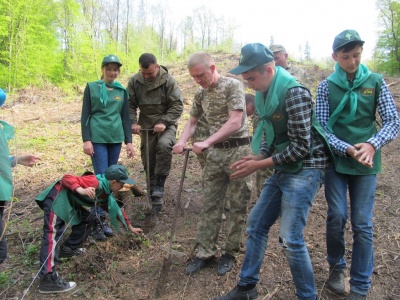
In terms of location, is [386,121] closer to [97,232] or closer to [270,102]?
[270,102]

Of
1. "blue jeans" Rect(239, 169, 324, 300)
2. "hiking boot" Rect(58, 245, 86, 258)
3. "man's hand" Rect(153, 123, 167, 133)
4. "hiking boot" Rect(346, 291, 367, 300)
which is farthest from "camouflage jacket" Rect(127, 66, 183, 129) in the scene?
"hiking boot" Rect(346, 291, 367, 300)

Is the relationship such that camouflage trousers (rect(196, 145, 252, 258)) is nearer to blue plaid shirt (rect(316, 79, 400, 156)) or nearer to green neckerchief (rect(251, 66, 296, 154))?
green neckerchief (rect(251, 66, 296, 154))

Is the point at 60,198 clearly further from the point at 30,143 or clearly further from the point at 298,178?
the point at 30,143

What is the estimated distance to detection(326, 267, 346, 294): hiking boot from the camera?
2726 millimetres

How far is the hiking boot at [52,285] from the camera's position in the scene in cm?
296

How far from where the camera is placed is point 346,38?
7.60 ft

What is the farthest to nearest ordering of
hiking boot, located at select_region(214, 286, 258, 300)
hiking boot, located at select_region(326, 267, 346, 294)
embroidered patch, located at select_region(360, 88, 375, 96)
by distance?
hiking boot, located at select_region(326, 267, 346, 294)
hiking boot, located at select_region(214, 286, 258, 300)
embroidered patch, located at select_region(360, 88, 375, 96)

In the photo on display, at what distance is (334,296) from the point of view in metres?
2.73

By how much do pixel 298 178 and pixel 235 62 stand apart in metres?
14.7

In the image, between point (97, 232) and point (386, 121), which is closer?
point (386, 121)

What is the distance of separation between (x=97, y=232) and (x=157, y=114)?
6.21ft

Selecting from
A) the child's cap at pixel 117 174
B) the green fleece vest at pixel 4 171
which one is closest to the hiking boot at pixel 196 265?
the child's cap at pixel 117 174

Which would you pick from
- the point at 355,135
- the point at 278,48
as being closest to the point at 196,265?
the point at 355,135

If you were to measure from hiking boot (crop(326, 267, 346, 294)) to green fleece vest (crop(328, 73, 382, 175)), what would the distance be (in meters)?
1.01
